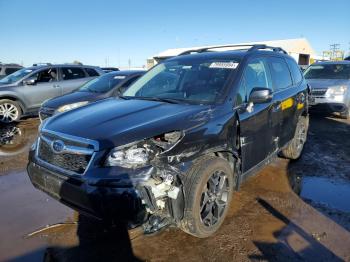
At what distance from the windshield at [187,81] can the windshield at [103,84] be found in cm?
378

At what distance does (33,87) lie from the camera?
397 inches

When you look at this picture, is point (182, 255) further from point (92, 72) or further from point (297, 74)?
point (92, 72)

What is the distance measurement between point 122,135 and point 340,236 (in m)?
2.51

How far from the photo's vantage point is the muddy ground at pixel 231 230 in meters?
3.07

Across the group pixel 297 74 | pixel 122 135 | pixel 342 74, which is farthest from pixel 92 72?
pixel 122 135

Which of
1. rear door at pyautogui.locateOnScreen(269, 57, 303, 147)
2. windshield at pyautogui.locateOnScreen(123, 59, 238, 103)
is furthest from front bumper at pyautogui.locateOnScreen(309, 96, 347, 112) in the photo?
windshield at pyautogui.locateOnScreen(123, 59, 238, 103)

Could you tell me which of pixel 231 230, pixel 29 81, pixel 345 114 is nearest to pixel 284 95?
pixel 231 230

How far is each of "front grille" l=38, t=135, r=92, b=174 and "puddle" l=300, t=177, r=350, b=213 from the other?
3071 millimetres

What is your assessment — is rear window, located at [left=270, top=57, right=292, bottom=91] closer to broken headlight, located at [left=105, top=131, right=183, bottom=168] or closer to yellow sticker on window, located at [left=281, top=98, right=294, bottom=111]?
yellow sticker on window, located at [left=281, top=98, right=294, bottom=111]

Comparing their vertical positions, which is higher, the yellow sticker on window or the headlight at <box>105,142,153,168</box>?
the yellow sticker on window

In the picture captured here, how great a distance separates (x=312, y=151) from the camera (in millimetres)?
6566

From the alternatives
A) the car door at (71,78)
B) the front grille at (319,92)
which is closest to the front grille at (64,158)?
the car door at (71,78)

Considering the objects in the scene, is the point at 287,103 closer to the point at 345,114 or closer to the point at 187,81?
the point at 187,81

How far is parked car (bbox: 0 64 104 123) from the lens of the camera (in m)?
9.75
